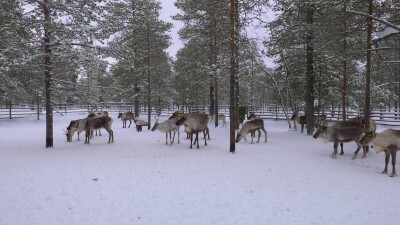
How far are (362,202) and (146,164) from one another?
6884 millimetres

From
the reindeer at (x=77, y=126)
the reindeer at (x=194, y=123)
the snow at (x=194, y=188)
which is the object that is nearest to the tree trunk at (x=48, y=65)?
the snow at (x=194, y=188)

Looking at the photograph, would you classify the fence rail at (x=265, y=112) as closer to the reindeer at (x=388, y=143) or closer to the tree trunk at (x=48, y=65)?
the tree trunk at (x=48, y=65)

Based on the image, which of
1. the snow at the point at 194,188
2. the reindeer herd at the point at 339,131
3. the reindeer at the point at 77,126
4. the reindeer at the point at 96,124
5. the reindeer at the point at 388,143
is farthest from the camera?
the reindeer at the point at 77,126

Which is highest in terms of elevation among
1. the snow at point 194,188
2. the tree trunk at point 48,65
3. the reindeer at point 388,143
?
the tree trunk at point 48,65

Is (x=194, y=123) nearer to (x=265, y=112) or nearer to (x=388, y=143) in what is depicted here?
(x=388, y=143)

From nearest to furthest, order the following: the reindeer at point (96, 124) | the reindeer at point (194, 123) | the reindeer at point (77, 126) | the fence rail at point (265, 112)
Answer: the reindeer at point (194, 123) → the reindeer at point (96, 124) → the reindeer at point (77, 126) → the fence rail at point (265, 112)

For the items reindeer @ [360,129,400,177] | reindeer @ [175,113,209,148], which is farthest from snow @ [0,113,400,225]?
reindeer @ [175,113,209,148]

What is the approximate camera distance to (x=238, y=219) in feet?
20.4

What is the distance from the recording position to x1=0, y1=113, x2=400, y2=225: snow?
6371 mm

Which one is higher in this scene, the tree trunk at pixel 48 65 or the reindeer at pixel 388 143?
the tree trunk at pixel 48 65

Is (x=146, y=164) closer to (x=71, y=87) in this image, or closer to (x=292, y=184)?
(x=292, y=184)

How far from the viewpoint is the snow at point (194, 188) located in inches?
251

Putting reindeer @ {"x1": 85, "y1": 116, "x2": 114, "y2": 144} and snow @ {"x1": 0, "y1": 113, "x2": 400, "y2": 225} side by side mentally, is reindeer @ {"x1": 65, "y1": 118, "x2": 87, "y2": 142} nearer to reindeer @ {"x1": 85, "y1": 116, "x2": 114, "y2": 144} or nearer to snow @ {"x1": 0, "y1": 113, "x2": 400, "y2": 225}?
reindeer @ {"x1": 85, "y1": 116, "x2": 114, "y2": 144}

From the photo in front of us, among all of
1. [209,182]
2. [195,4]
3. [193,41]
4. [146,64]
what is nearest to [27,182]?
[209,182]
